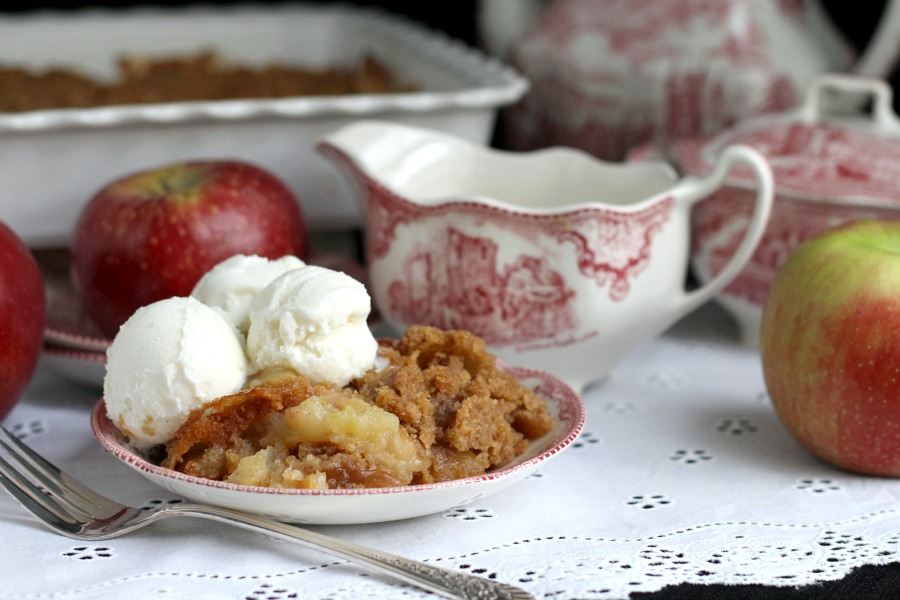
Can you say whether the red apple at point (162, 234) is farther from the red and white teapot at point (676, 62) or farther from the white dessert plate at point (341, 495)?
the red and white teapot at point (676, 62)

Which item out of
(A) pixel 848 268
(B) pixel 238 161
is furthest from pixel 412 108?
(A) pixel 848 268

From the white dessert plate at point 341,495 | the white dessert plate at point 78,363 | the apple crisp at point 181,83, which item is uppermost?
the apple crisp at point 181,83

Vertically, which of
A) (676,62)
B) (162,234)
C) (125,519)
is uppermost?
(676,62)

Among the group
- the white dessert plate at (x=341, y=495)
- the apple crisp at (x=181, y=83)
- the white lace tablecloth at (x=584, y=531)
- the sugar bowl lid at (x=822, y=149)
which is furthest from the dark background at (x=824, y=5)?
the sugar bowl lid at (x=822, y=149)

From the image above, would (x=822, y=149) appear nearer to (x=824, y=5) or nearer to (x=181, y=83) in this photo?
(x=824, y=5)

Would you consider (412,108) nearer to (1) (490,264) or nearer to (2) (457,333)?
(1) (490,264)

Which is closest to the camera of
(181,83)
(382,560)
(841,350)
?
(382,560)

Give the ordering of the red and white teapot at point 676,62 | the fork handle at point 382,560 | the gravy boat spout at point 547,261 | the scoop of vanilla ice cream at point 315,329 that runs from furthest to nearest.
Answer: the red and white teapot at point 676,62 → the gravy boat spout at point 547,261 → the scoop of vanilla ice cream at point 315,329 → the fork handle at point 382,560

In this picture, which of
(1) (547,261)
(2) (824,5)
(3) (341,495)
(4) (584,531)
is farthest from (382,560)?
(2) (824,5)
